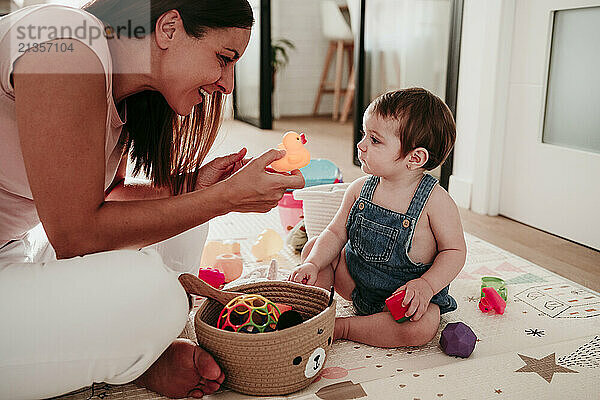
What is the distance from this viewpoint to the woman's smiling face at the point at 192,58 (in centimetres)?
91

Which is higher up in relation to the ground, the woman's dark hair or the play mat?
the woman's dark hair

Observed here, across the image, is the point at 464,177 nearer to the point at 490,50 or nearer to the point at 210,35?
the point at 490,50

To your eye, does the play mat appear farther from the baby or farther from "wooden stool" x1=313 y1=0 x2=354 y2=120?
"wooden stool" x1=313 y1=0 x2=354 y2=120

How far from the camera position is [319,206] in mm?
1560

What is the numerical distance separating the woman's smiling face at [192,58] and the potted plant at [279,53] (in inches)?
142

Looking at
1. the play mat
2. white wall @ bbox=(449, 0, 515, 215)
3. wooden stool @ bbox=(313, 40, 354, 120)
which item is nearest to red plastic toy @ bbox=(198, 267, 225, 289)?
the play mat

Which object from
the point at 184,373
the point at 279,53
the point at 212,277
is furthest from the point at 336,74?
the point at 184,373

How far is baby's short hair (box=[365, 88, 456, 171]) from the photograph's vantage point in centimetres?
119

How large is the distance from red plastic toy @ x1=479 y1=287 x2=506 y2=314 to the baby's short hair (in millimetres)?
344

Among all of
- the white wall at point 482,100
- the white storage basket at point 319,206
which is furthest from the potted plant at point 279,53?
the white storage basket at point 319,206

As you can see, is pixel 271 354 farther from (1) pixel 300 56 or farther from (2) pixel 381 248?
(1) pixel 300 56

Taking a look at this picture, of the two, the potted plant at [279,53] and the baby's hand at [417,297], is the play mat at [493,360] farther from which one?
the potted plant at [279,53]

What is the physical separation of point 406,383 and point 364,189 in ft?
1.42

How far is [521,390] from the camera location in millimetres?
1002
